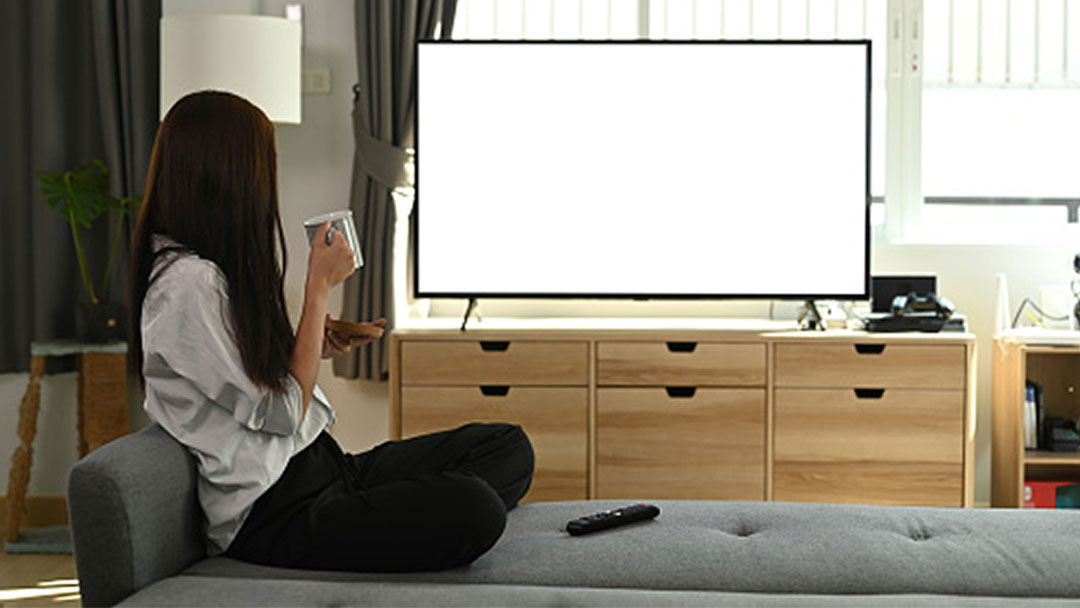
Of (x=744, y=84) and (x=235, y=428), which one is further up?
(x=744, y=84)

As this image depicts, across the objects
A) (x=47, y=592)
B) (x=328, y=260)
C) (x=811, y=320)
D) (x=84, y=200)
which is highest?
(x=84, y=200)

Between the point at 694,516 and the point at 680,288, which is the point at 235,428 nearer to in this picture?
the point at 694,516

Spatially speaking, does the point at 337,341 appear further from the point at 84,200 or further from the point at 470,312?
the point at 84,200

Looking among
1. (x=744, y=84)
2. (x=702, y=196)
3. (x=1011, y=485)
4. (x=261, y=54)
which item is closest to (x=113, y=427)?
(x=261, y=54)

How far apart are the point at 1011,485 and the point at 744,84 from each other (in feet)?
4.65

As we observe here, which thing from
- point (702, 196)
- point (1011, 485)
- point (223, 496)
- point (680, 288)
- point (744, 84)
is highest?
point (744, 84)

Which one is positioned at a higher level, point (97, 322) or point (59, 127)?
point (59, 127)

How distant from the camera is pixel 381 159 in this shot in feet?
12.9

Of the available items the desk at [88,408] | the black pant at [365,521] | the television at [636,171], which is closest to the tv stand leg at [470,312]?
the television at [636,171]

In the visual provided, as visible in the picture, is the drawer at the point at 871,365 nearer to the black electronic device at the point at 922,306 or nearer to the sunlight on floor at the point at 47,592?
the black electronic device at the point at 922,306

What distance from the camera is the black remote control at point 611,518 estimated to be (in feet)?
7.48

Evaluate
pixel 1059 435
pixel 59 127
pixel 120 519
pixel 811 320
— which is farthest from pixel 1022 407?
pixel 59 127

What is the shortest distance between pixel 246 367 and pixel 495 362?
5.34 ft

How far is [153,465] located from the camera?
203 centimetres
